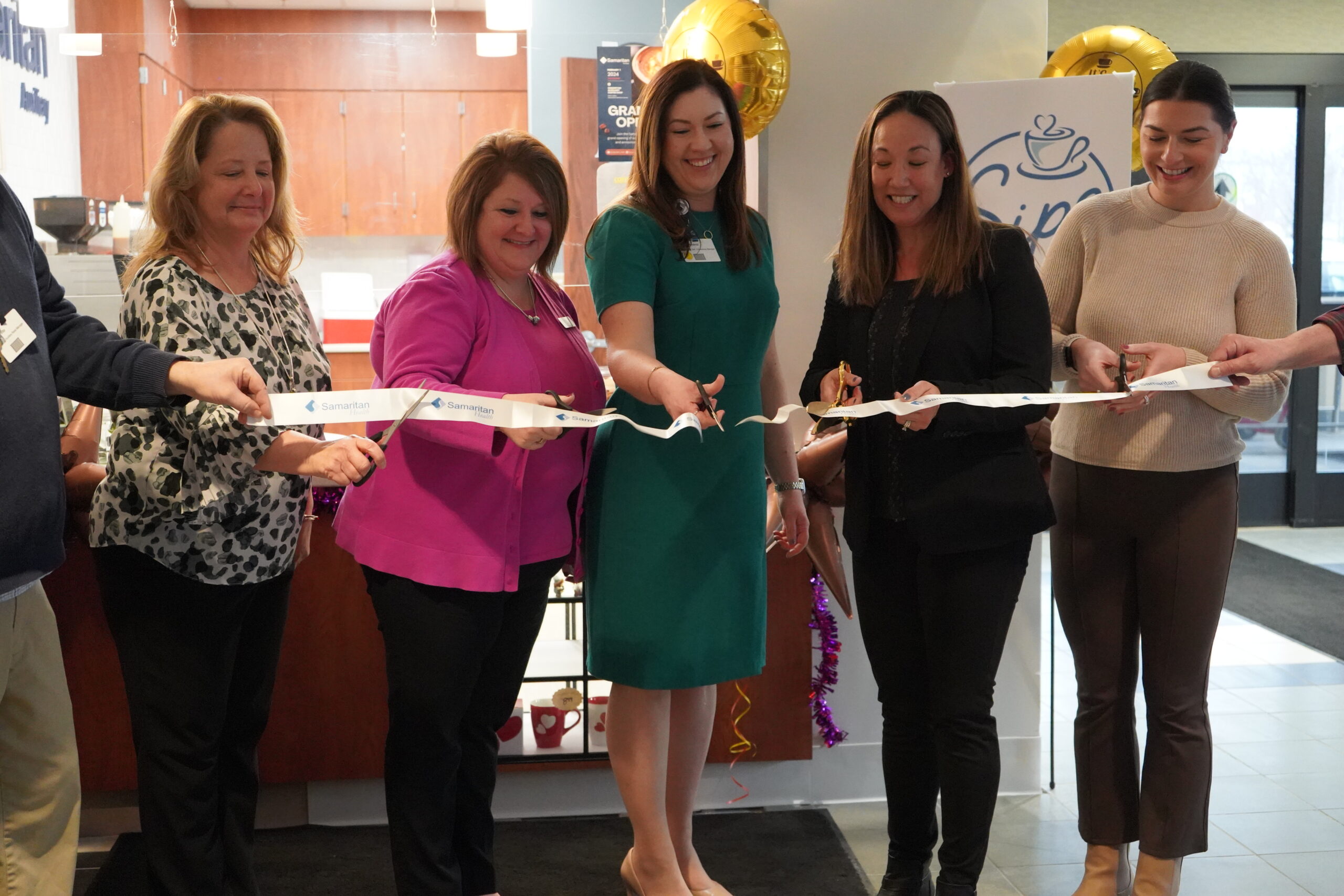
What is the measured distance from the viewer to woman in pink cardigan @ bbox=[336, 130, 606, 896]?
2096mm

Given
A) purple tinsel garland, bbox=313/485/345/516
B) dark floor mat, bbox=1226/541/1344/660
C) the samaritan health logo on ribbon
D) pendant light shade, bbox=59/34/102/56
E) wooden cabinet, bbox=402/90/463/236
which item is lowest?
dark floor mat, bbox=1226/541/1344/660

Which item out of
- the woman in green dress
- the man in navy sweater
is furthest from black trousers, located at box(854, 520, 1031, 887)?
the man in navy sweater

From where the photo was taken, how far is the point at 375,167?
4887 millimetres

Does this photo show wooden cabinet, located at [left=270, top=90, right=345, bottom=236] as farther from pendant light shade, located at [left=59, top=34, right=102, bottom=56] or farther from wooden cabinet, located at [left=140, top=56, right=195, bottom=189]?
pendant light shade, located at [left=59, top=34, right=102, bottom=56]

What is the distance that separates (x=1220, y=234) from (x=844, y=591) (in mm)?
1271

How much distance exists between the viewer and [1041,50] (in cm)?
342

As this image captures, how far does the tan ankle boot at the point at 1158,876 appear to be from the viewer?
254cm

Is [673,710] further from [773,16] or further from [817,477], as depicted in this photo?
[773,16]

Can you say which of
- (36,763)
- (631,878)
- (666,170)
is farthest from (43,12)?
(631,878)

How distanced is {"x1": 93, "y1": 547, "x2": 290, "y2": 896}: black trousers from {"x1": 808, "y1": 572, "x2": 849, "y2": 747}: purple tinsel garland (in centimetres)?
158

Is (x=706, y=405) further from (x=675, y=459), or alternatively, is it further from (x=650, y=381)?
(x=675, y=459)

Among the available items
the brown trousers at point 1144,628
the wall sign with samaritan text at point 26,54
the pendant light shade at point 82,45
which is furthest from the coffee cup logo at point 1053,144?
the wall sign with samaritan text at point 26,54

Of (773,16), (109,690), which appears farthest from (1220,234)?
(109,690)

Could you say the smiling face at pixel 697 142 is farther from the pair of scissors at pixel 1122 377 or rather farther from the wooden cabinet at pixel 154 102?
the wooden cabinet at pixel 154 102
